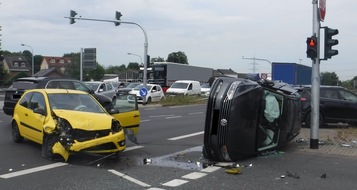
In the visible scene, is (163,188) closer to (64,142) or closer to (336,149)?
(64,142)

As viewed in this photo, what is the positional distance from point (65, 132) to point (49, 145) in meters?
0.65

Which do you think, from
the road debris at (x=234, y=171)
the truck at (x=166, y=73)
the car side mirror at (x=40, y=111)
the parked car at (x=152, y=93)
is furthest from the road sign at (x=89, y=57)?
the road debris at (x=234, y=171)

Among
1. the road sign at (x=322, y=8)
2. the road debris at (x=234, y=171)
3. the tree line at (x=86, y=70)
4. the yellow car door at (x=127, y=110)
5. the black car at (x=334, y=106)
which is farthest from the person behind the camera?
the tree line at (x=86, y=70)

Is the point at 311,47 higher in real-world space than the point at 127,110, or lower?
higher

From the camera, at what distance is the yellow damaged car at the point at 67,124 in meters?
8.74

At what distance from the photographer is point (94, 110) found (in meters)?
10.0

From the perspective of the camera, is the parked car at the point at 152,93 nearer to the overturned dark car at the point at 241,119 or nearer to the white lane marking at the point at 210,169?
the overturned dark car at the point at 241,119

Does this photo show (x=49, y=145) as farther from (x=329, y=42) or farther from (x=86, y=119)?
(x=329, y=42)

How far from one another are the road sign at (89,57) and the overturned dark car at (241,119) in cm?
2542

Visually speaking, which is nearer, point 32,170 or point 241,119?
point 32,170

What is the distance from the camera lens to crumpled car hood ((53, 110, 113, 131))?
880cm

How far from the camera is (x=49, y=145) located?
9.20 m

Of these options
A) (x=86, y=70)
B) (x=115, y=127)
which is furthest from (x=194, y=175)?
(x=86, y=70)

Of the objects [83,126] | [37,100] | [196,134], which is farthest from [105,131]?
[196,134]
